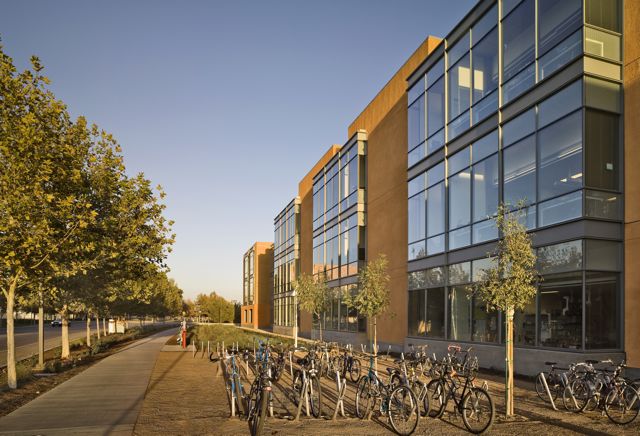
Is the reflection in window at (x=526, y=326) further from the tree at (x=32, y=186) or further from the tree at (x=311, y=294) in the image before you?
the tree at (x=311, y=294)

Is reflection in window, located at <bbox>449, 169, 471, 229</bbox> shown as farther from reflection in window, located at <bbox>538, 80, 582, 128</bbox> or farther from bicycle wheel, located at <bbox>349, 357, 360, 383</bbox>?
bicycle wheel, located at <bbox>349, 357, 360, 383</bbox>

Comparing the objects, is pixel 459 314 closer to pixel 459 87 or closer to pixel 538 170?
pixel 538 170

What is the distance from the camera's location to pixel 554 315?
50.8 feet

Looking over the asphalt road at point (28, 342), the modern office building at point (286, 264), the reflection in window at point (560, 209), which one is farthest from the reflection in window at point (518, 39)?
the modern office building at point (286, 264)

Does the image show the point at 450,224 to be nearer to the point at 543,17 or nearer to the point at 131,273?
the point at 543,17

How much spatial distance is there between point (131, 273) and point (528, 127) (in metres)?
13.3

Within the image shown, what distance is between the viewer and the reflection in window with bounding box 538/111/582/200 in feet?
49.0

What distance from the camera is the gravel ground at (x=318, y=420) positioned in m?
9.27

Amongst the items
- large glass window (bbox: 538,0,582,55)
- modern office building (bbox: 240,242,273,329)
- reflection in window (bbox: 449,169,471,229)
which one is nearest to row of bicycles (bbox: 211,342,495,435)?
reflection in window (bbox: 449,169,471,229)

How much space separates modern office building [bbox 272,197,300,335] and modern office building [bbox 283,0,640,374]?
2283cm

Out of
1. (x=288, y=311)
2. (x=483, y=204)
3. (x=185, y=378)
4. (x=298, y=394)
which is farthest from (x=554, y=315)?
(x=288, y=311)

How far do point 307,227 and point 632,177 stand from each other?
3423cm

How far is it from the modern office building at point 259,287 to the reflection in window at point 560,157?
56340mm

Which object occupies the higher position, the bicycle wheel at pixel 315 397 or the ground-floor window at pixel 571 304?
the ground-floor window at pixel 571 304
